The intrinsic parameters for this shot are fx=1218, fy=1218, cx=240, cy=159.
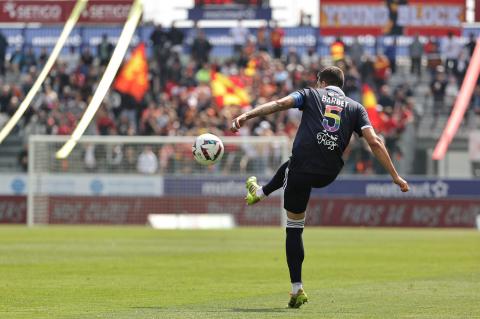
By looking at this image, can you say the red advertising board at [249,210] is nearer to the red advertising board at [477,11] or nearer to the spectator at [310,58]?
the spectator at [310,58]

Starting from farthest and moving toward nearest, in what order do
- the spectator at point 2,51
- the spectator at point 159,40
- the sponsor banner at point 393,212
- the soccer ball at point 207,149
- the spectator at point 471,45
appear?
the spectator at point 2,51 < the spectator at point 159,40 < the spectator at point 471,45 < the sponsor banner at point 393,212 < the soccer ball at point 207,149

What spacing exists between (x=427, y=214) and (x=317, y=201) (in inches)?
140

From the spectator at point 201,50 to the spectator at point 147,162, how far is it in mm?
8027

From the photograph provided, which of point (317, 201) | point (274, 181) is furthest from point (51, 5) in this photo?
point (274, 181)

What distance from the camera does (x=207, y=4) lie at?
51312mm

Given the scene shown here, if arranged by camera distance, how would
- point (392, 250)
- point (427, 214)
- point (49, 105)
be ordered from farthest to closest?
point (49, 105), point (427, 214), point (392, 250)

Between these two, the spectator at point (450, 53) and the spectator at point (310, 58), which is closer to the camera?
the spectator at point (450, 53)

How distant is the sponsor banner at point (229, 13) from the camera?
50406 mm

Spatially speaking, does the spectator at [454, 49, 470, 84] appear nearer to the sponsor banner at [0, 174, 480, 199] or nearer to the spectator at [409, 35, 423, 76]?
the spectator at [409, 35, 423, 76]

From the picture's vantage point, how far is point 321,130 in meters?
13.3

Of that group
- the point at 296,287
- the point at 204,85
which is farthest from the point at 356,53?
the point at 296,287

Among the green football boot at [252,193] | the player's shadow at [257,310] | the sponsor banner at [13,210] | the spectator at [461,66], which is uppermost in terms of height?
the spectator at [461,66]

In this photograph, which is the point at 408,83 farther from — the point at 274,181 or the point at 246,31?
the point at 274,181

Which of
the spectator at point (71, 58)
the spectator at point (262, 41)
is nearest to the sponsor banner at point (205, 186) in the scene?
the spectator at point (262, 41)
